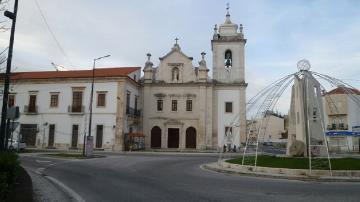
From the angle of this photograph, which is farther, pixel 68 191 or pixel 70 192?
pixel 68 191

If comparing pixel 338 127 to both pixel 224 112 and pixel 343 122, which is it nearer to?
pixel 343 122

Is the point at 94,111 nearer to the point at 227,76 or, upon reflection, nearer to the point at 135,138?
the point at 135,138

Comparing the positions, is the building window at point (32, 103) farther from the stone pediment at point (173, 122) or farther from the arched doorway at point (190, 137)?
the arched doorway at point (190, 137)

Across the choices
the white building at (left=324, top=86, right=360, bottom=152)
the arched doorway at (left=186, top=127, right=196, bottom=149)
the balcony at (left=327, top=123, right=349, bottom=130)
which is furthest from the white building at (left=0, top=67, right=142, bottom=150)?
the balcony at (left=327, top=123, right=349, bottom=130)

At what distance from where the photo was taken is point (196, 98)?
44.4 metres

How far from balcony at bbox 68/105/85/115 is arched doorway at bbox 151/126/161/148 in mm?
9159

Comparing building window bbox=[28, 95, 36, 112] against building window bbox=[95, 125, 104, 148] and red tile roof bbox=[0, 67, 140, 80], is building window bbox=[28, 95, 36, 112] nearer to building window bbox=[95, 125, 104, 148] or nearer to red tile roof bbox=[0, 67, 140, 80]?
red tile roof bbox=[0, 67, 140, 80]

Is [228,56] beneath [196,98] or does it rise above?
above

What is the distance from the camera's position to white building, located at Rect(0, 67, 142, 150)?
40.6 metres

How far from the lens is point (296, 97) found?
19.8 m

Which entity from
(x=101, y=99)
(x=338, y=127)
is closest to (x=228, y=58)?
(x=101, y=99)

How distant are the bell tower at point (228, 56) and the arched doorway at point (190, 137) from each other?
7122 millimetres

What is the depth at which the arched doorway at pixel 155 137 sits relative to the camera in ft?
147

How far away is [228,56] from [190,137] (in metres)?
11.7
